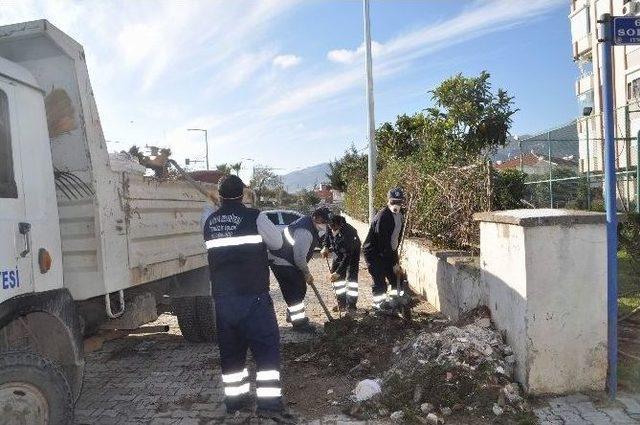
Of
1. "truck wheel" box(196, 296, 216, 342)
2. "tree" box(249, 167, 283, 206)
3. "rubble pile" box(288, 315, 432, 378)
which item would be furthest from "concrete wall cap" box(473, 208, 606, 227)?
"tree" box(249, 167, 283, 206)

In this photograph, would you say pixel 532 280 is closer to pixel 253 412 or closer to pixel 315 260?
pixel 253 412

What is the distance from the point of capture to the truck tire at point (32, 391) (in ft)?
9.41

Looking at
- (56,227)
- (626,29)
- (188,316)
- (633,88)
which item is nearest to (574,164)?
(626,29)

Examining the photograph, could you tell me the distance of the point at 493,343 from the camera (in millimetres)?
4320

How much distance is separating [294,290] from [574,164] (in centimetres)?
832

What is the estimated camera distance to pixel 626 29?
12.3ft

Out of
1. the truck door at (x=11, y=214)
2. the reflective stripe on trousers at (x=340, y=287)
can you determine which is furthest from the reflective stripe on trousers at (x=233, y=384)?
the reflective stripe on trousers at (x=340, y=287)

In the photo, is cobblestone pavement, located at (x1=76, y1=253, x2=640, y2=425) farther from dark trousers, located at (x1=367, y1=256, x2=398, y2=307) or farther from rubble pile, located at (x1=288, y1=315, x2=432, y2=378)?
dark trousers, located at (x1=367, y1=256, x2=398, y2=307)

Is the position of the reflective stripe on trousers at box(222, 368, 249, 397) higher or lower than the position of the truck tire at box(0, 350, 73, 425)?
lower

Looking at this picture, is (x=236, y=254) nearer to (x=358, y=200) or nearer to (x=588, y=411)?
(x=588, y=411)

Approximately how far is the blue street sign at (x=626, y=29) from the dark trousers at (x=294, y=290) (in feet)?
13.1

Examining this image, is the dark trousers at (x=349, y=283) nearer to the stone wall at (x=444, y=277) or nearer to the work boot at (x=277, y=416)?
the stone wall at (x=444, y=277)

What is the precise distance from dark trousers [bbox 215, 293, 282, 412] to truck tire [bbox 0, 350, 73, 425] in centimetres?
118

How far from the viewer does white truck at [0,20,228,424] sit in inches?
117
